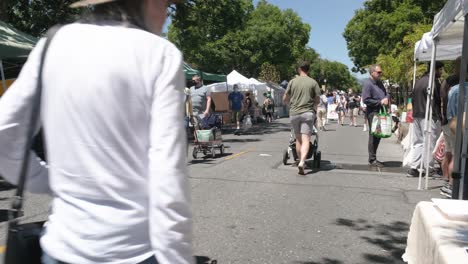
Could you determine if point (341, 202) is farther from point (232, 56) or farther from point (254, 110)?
point (232, 56)

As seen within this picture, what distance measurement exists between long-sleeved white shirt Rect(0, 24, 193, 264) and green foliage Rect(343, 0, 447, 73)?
29.2 m

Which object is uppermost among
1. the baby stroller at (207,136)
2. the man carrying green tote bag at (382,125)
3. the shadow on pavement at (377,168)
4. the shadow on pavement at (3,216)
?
the man carrying green tote bag at (382,125)

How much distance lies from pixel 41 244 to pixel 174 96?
2.10 feet

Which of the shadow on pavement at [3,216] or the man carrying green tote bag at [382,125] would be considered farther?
the man carrying green tote bag at [382,125]

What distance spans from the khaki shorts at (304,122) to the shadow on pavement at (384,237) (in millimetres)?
2950

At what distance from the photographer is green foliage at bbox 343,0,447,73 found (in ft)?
114

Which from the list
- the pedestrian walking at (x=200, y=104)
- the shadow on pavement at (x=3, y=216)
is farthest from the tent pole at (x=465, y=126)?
the pedestrian walking at (x=200, y=104)

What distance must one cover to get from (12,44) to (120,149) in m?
8.84

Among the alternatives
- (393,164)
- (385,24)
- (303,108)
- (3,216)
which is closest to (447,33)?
(303,108)

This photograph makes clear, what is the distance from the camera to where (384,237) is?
16.1ft

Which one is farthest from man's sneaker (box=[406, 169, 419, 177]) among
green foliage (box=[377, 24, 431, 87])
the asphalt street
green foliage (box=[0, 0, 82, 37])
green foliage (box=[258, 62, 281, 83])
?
green foliage (box=[258, 62, 281, 83])

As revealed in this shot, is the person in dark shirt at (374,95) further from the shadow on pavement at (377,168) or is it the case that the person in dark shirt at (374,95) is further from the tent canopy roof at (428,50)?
the tent canopy roof at (428,50)

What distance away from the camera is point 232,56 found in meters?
39.2

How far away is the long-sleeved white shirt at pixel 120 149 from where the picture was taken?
1356 mm
